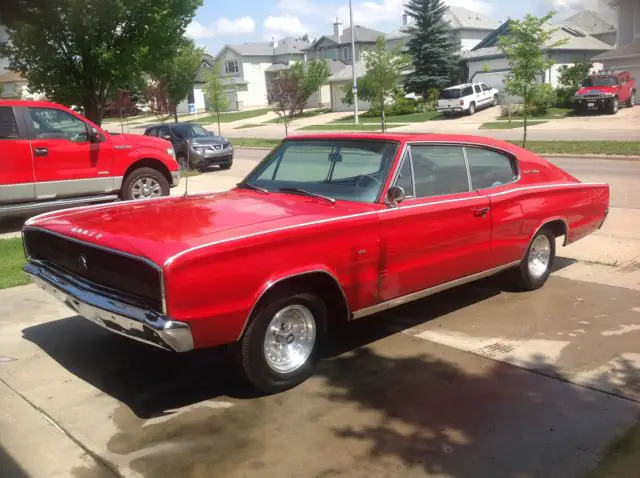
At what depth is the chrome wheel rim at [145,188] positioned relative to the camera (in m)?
10.8

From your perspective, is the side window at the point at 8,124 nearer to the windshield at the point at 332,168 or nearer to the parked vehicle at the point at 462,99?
the windshield at the point at 332,168

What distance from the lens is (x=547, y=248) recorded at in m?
6.25

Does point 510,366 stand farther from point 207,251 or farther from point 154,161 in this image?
point 154,161

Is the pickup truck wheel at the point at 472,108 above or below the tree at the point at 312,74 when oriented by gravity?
below

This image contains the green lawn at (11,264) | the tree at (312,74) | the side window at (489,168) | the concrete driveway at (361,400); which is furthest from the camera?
the tree at (312,74)

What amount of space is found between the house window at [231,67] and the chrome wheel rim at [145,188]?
63541 millimetres

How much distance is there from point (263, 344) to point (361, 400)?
710 mm

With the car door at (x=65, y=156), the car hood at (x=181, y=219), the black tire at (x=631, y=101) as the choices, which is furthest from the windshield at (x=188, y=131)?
the black tire at (x=631, y=101)

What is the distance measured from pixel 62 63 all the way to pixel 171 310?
46.7 feet

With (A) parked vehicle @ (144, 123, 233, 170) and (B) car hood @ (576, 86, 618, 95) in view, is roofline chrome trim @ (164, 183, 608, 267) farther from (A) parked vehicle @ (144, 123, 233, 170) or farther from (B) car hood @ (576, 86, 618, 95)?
(B) car hood @ (576, 86, 618, 95)

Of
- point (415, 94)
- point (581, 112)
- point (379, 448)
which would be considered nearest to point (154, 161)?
point (379, 448)

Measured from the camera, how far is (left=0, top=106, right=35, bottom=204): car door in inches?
359

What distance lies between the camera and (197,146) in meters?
18.4

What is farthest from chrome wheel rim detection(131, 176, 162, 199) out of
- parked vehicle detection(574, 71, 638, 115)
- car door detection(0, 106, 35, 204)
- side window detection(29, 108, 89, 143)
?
parked vehicle detection(574, 71, 638, 115)
